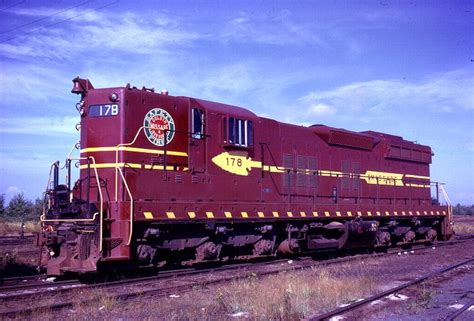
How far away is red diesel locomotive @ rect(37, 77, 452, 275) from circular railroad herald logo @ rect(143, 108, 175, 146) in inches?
1.0

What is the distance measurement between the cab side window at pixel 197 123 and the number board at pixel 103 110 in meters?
1.94

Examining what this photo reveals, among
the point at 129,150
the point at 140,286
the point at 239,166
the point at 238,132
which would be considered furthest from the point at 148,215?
the point at 238,132

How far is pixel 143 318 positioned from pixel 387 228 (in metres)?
13.1

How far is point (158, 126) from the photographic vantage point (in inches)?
442

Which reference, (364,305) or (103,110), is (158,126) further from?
(364,305)

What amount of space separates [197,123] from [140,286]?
4.26m

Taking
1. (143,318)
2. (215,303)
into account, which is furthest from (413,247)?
(143,318)

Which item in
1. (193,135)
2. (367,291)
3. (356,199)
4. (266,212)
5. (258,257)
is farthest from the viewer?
(356,199)

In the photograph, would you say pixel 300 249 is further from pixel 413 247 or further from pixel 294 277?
pixel 413 247

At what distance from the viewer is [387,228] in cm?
1789

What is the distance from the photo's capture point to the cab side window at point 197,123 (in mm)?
11734

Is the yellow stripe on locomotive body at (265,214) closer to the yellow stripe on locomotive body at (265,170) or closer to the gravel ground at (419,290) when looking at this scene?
the yellow stripe on locomotive body at (265,170)

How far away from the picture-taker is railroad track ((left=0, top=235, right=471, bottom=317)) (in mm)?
7953

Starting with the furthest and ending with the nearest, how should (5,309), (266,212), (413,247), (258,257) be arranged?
1. (413,247)
2. (258,257)
3. (266,212)
4. (5,309)
